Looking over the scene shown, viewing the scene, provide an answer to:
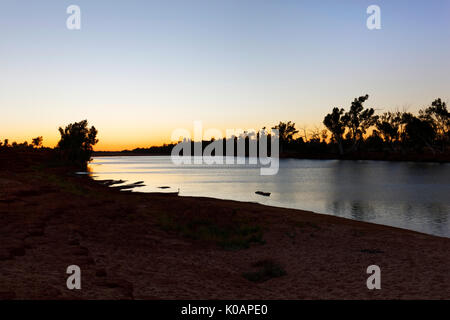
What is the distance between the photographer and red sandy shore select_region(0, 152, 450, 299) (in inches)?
379

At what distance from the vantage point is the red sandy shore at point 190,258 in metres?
9.62

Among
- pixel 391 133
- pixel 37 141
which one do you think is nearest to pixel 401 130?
pixel 391 133

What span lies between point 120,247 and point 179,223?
5415 millimetres

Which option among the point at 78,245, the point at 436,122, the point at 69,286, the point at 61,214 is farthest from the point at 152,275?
the point at 436,122

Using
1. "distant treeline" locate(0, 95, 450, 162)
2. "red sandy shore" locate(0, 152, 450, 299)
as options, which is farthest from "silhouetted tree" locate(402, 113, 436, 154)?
"red sandy shore" locate(0, 152, 450, 299)

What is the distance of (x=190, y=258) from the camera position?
1354 centimetres

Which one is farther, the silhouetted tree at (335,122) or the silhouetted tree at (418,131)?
the silhouetted tree at (335,122)

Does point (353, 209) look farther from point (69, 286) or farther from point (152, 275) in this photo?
point (69, 286)

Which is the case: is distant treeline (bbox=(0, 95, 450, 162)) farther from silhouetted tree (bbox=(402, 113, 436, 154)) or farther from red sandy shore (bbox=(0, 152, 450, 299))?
red sandy shore (bbox=(0, 152, 450, 299))

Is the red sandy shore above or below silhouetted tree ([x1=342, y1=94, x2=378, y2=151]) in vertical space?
below

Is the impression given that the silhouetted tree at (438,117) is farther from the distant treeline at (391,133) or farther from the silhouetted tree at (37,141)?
the silhouetted tree at (37,141)

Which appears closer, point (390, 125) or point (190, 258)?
point (190, 258)

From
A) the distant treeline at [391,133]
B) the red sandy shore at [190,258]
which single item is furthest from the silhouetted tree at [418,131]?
the red sandy shore at [190,258]

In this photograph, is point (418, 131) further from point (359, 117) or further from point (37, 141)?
point (37, 141)
